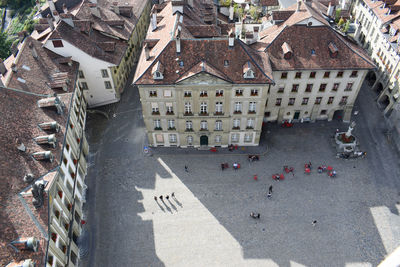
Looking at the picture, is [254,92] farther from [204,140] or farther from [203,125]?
[204,140]

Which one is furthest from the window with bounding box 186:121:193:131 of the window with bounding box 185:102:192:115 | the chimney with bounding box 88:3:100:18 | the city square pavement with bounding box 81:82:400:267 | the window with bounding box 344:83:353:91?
the chimney with bounding box 88:3:100:18

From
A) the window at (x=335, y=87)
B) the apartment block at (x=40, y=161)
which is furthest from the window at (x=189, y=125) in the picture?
the window at (x=335, y=87)

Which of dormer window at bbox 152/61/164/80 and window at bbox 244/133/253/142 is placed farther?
window at bbox 244/133/253/142

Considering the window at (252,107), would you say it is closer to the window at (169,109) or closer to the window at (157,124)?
the window at (169,109)

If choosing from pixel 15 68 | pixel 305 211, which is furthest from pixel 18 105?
pixel 305 211

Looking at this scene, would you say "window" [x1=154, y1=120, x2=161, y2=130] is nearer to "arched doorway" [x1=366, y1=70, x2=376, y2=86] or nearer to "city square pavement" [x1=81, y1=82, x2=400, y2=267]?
"city square pavement" [x1=81, y1=82, x2=400, y2=267]

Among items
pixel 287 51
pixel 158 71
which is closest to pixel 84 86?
pixel 158 71
